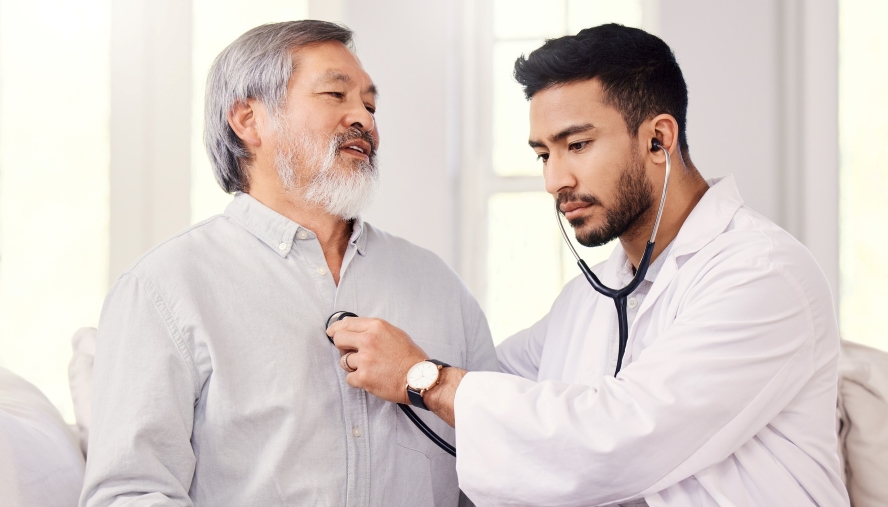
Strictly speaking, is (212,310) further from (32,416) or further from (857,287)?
(857,287)

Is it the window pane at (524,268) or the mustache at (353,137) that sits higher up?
the mustache at (353,137)

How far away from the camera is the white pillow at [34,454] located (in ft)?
4.16

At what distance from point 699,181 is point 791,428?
0.55 m

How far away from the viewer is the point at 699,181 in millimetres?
1577

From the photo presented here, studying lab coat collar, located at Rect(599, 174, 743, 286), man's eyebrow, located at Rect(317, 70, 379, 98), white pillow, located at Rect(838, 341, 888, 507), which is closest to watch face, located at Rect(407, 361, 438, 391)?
lab coat collar, located at Rect(599, 174, 743, 286)

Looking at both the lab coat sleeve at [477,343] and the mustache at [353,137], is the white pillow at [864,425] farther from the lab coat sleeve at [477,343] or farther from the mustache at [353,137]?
the mustache at [353,137]

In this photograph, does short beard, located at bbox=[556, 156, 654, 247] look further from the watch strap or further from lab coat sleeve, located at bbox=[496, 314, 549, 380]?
the watch strap

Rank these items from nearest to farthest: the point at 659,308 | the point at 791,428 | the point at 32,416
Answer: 1. the point at 791,428
2. the point at 659,308
3. the point at 32,416

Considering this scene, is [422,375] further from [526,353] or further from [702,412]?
[526,353]

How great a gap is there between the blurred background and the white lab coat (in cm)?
104

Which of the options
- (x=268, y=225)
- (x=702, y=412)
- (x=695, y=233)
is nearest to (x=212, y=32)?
(x=268, y=225)

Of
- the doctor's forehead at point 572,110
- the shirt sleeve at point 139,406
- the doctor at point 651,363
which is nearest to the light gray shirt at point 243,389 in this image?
the shirt sleeve at point 139,406

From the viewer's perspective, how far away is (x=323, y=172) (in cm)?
148

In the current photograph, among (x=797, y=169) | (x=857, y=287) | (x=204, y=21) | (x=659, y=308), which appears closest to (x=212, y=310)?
(x=659, y=308)
